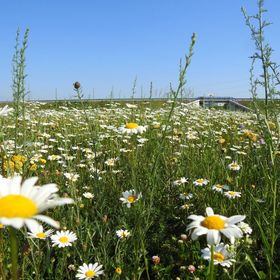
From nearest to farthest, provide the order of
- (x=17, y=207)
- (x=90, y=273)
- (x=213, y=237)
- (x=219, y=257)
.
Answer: (x=17, y=207), (x=213, y=237), (x=219, y=257), (x=90, y=273)

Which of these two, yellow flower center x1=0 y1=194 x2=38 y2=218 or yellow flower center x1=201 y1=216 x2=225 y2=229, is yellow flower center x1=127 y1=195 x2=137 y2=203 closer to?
yellow flower center x1=201 y1=216 x2=225 y2=229

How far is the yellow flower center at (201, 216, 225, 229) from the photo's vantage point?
1.29 meters

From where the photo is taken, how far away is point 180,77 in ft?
6.40

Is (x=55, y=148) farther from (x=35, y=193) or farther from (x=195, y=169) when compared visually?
(x=35, y=193)

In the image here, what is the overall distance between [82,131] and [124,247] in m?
3.90

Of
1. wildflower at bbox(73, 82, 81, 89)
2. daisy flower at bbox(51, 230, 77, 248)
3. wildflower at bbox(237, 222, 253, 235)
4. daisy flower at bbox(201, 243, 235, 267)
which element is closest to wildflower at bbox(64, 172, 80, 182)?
daisy flower at bbox(51, 230, 77, 248)

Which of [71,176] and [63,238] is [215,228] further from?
[71,176]

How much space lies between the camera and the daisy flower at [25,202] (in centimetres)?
79

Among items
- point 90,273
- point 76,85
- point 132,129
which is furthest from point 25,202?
point 132,129

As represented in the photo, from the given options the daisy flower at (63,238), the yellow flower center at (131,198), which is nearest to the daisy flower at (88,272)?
the daisy flower at (63,238)

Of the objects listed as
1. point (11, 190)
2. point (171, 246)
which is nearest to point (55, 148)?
point (171, 246)

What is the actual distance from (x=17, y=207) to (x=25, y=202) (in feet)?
0.12

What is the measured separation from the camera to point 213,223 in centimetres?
130

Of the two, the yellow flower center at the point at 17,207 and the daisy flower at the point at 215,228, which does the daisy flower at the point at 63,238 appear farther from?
the yellow flower center at the point at 17,207
